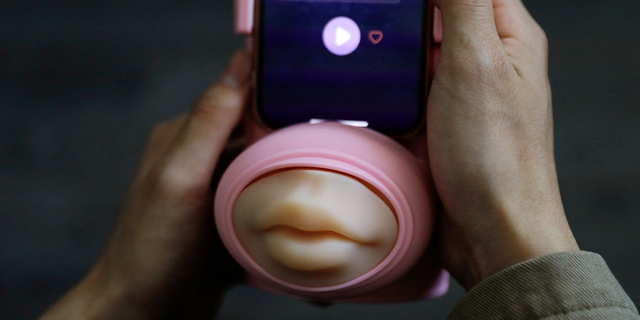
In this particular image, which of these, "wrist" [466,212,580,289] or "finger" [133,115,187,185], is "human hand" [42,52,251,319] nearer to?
"finger" [133,115,187,185]

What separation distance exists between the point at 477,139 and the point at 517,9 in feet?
0.51

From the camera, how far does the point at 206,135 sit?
1.66 feet

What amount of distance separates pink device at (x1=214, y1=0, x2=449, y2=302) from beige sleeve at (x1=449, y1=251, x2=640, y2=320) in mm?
66

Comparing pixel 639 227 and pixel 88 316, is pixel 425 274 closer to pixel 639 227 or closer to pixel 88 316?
pixel 88 316

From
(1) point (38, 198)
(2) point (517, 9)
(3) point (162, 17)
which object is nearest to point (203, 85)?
(3) point (162, 17)

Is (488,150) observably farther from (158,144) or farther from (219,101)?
(158,144)

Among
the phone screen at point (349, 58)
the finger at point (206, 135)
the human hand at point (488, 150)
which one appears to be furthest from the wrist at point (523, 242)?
the finger at point (206, 135)

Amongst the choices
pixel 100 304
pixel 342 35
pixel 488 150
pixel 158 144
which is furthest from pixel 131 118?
pixel 488 150

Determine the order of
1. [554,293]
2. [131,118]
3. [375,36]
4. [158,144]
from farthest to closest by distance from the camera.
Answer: [131,118], [158,144], [375,36], [554,293]

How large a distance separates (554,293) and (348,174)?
17 cm

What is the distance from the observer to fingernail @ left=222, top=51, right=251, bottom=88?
20.2 inches

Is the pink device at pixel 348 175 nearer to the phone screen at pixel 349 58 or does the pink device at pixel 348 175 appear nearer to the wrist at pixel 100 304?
Answer: the phone screen at pixel 349 58

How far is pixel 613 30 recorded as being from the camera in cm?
112

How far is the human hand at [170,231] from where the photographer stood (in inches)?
19.9
